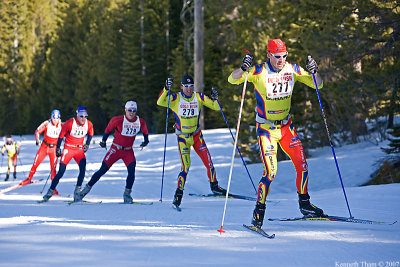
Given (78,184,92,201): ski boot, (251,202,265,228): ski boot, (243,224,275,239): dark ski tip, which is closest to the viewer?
(243,224,275,239): dark ski tip

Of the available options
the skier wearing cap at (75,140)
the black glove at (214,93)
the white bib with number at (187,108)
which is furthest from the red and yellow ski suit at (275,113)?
the skier wearing cap at (75,140)

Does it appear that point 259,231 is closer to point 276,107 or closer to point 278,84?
point 276,107

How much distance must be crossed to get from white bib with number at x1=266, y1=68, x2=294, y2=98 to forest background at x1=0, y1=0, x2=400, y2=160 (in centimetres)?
495

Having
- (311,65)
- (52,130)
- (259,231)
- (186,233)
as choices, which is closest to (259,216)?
(259,231)

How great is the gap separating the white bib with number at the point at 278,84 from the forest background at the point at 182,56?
16.2ft

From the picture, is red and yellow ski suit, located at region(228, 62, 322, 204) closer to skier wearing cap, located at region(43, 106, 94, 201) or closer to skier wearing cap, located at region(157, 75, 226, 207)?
skier wearing cap, located at region(157, 75, 226, 207)

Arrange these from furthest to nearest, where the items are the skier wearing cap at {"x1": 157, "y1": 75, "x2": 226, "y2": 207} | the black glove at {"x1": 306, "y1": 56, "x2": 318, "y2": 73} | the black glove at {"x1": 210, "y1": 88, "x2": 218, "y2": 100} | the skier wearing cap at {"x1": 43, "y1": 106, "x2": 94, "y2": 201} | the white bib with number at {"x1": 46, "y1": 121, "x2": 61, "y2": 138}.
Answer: the white bib with number at {"x1": 46, "y1": 121, "x2": 61, "y2": 138}, the skier wearing cap at {"x1": 43, "y1": 106, "x2": 94, "y2": 201}, the skier wearing cap at {"x1": 157, "y1": 75, "x2": 226, "y2": 207}, the black glove at {"x1": 210, "y1": 88, "x2": 218, "y2": 100}, the black glove at {"x1": 306, "y1": 56, "x2": 318, "y2": 73}

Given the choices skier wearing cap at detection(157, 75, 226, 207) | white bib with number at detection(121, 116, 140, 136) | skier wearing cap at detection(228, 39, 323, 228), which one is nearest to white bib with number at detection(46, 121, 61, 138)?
white bib with number at detection(121, 116, 140, 136)

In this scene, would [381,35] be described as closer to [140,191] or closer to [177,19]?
[140,191]

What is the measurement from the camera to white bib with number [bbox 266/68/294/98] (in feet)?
21.9

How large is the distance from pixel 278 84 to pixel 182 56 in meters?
24.7

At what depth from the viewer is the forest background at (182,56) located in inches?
466

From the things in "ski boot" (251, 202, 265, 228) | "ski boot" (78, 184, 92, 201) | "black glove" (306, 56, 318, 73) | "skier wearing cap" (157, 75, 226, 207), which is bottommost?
"ski boot" (78, 184, 92, 201)

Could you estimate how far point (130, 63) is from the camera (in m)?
39.4
